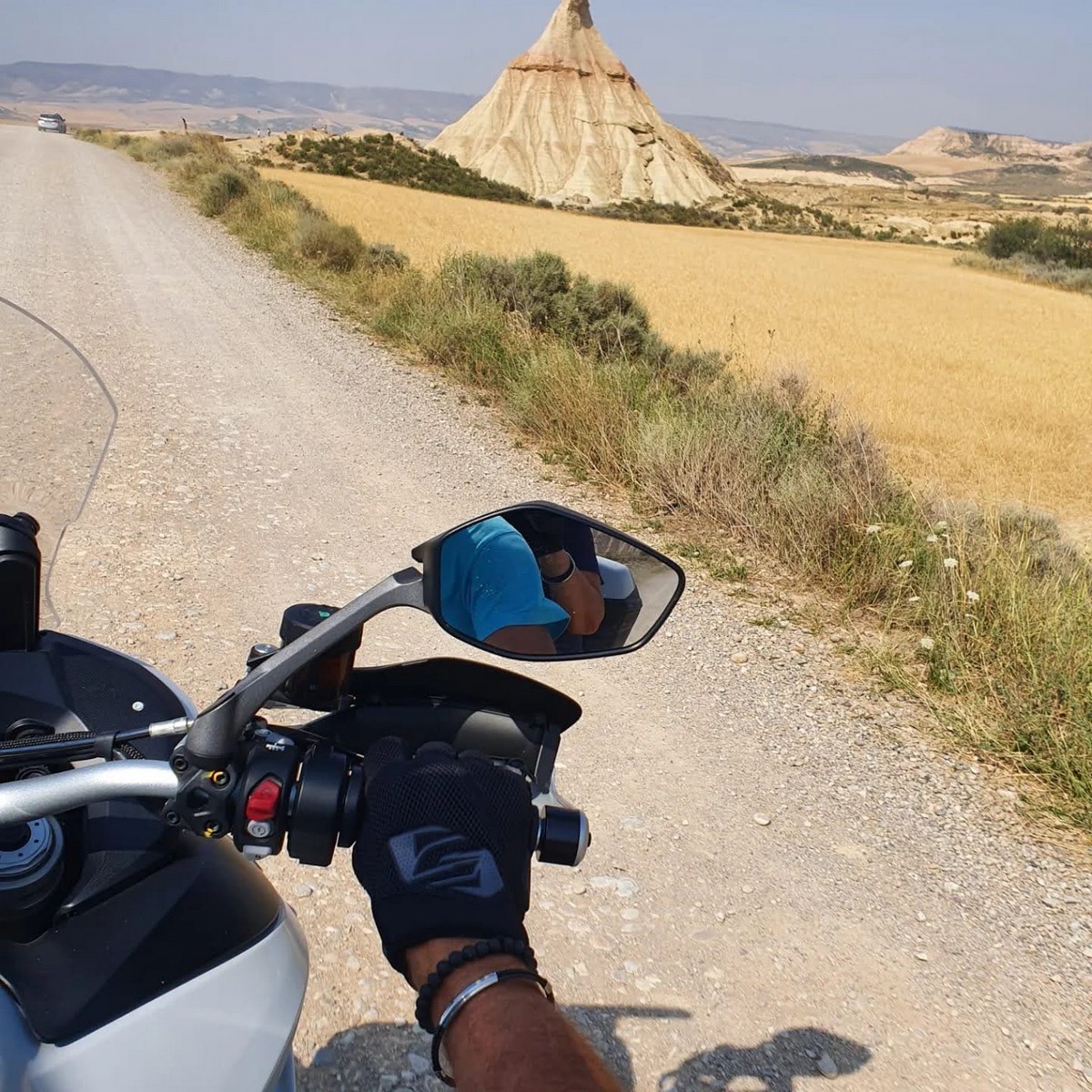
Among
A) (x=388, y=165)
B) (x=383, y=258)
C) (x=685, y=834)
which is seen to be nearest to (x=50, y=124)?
(x=388, y=165)

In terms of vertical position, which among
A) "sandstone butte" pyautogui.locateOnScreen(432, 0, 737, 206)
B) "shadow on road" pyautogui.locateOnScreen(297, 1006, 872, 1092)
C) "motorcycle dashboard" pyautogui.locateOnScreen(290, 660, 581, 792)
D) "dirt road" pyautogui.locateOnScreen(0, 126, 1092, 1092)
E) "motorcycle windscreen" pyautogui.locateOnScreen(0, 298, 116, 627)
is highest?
"sandstone butte" pyautogui.locateOnScreen(432, 0, 737, 206)

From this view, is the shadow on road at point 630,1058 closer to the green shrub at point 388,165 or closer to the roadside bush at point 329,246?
the roadside bush at point 329,246

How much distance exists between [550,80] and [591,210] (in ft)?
92.6

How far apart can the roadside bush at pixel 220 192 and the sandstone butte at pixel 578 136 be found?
172ft

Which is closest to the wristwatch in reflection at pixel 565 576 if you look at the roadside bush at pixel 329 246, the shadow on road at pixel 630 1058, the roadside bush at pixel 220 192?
the shadow on road at pixel 630 1058

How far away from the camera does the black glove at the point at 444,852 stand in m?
0.97

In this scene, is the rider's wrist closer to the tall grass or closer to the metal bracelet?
the metal bracelet

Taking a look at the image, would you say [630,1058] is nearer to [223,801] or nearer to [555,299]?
[223,801]

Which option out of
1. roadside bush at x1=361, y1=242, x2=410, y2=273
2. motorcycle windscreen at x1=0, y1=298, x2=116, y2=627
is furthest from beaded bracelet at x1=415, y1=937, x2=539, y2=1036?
roadside bush at x1=361, y1=242, x2=410, y2=273

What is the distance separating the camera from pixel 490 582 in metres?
1.12

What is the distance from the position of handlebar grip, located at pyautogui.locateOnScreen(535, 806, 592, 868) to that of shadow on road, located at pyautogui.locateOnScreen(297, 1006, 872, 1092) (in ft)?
5.14

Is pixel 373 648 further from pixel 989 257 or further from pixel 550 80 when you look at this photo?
pixel 550 80

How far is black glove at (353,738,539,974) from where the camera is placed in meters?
0.97

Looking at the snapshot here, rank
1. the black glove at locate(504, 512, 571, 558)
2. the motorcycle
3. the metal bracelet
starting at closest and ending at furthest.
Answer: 1. the metal bracelet
2. the motorcycle
3. the black glove at locate(504, 512, 571, 558)
